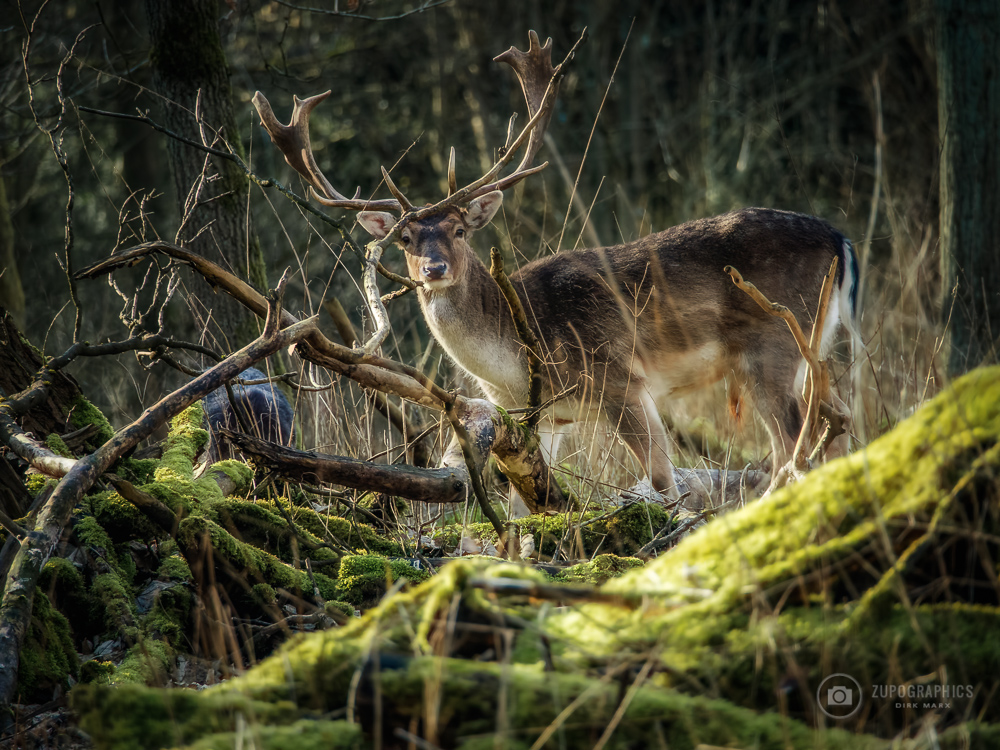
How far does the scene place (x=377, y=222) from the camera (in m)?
5.42

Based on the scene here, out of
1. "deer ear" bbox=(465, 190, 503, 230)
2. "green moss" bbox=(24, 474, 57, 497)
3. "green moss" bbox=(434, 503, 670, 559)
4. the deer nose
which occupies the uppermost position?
"deer ear" bbox=(465, 190, 503, 230)

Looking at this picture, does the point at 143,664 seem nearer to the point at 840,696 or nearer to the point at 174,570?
the point at 174,570

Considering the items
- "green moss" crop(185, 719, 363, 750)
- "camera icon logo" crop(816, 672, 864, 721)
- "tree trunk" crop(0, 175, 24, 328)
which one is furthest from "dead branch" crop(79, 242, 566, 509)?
"tree trunk" crop(0, 175, 24, 328)

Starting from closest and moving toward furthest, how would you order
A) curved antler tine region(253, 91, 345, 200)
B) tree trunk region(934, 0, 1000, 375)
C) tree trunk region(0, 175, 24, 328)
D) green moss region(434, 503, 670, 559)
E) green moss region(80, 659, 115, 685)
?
green moss region(80, 659, 115, 685)
green moss region(434, 503, 670, 559)
curved antler tine region(253, 91, 345, 200)
tree trunk region(934, 0, 1000, 375)
tree trunk region(0, 175, 24, 328)

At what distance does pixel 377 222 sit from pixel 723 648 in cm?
411

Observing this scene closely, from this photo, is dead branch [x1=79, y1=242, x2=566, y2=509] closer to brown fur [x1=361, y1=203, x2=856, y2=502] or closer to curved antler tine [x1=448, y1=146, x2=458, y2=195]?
curved antler tine [x1=448, y1=146, x2=458, y2=195]

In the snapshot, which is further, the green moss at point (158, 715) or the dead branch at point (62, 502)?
the dead branch at point (62, 502)

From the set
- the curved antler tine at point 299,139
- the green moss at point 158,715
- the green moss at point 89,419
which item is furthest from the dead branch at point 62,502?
the curved antler tine at point 299,139

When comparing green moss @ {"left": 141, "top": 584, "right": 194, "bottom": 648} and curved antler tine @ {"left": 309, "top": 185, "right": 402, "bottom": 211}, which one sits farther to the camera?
curved antler tine @ {"left": 309, "top": 185, "right": 402, "bottom": 211}

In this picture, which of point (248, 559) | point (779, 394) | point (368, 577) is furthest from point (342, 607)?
point (779, 394)

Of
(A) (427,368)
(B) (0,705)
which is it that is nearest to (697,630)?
(B) (0,705)

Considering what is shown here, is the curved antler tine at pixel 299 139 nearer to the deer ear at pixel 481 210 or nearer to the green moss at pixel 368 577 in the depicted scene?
the deer ear at pixel 481 210

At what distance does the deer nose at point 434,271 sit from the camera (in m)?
5.23

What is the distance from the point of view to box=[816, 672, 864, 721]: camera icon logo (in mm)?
1689
